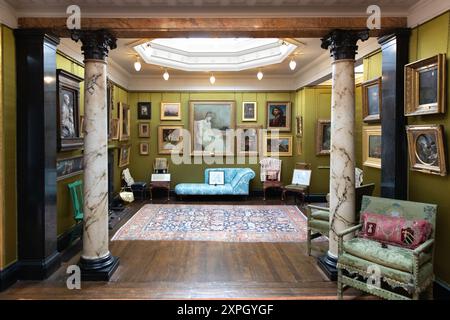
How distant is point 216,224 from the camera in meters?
7.10

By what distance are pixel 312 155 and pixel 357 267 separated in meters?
6.20

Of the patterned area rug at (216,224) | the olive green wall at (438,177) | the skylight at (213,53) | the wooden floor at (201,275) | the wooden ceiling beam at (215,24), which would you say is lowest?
the wooden floor at (201,275)

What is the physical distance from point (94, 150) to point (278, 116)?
7202mm

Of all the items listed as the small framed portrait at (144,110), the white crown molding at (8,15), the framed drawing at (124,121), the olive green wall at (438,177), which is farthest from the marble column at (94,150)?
the small framed portrait at (144,110)

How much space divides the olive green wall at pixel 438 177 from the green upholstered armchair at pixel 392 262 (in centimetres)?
33

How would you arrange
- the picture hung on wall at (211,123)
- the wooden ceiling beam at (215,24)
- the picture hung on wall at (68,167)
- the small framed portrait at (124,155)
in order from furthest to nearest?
1. the picture hung on wall at (211,123)
2. the small framed portrait at (124,155)
3. the picture hung on wall at (68,167)
4. the wooden ceiling beam at (215,24)

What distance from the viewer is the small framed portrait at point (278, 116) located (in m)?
10.3

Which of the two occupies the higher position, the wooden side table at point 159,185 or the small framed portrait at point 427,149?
the small framed portrait at point 427,149

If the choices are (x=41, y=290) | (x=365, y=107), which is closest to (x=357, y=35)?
(x=365, y=107)

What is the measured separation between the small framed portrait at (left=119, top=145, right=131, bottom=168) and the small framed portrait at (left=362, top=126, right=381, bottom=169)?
6.78 meters

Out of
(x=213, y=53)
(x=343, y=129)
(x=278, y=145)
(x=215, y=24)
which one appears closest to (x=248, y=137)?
(x=278, y=145)

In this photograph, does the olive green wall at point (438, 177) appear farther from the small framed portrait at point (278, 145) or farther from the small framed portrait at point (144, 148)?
the small framed portrait at point (144, 148)

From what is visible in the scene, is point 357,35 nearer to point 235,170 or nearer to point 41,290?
point 41,290

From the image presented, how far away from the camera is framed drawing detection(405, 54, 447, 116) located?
367 centimetres
